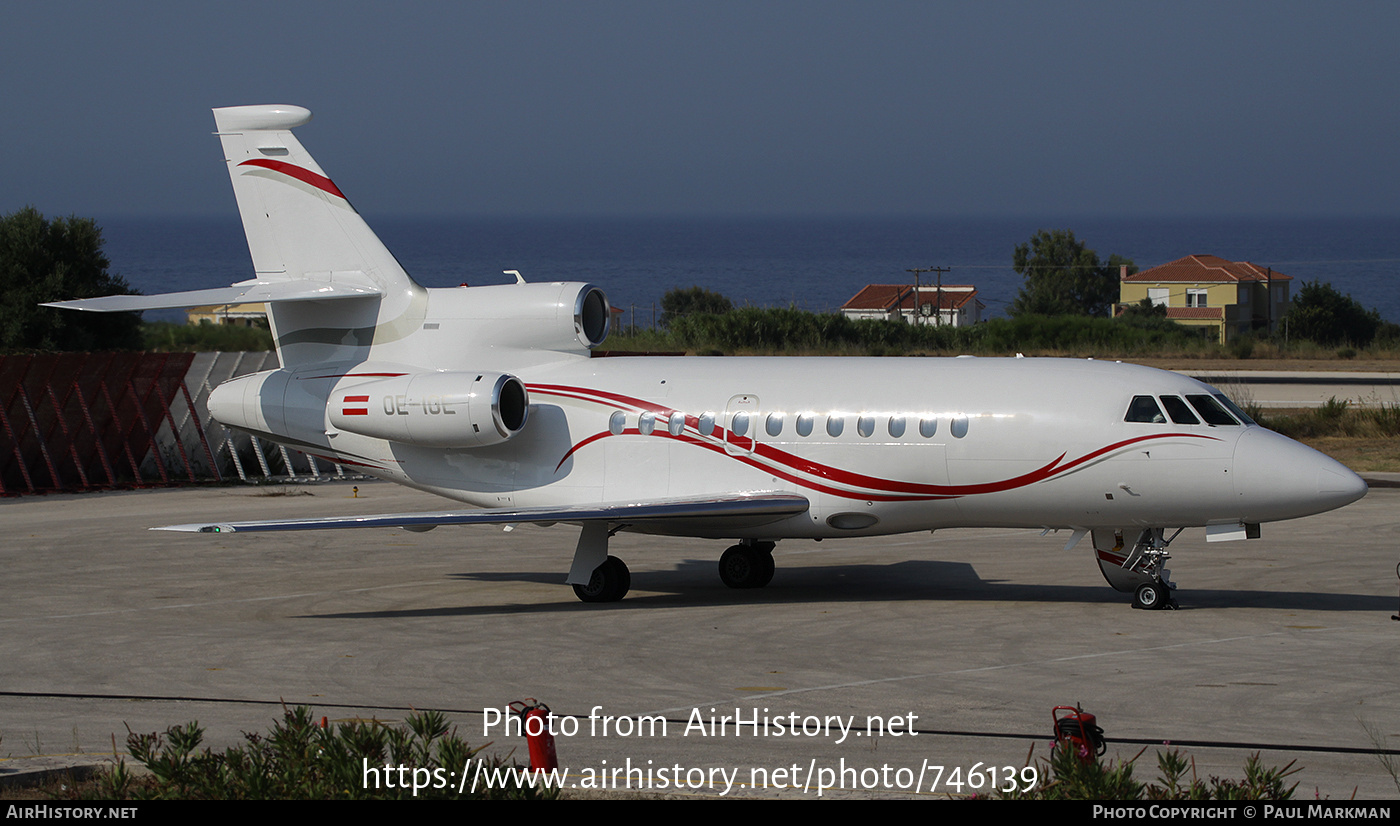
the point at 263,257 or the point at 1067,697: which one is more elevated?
the point at 263,257

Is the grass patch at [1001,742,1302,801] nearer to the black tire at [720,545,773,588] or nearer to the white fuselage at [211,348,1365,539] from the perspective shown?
the white fuselage at [211,348,1365,539]

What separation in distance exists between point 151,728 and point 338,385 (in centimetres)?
913

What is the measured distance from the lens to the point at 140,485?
31.2 meters

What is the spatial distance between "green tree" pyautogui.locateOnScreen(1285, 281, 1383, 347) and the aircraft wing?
72.6 m

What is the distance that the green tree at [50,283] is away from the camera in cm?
4372

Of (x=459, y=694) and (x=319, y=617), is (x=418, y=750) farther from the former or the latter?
(x=319, y=617)

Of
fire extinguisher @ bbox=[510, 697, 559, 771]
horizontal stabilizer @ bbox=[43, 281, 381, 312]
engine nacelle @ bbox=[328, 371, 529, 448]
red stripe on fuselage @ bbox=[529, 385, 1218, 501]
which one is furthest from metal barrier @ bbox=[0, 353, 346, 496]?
fire extinguisher @ bbox=[510, 697, 559, 771]

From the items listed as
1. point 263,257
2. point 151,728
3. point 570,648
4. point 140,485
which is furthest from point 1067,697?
point 140,485

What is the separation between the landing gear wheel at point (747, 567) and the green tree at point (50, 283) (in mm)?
31409

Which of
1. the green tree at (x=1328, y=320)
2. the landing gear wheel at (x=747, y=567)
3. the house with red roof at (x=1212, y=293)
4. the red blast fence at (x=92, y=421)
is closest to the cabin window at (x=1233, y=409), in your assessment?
the landing gear wheel at (x=747, y=567)

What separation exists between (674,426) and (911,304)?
343 ft

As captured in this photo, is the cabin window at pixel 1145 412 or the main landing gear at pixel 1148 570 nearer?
the cabin window at pixel 1145 412

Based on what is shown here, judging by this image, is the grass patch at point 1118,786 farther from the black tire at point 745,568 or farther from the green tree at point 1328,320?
the green tree at point 1328,320

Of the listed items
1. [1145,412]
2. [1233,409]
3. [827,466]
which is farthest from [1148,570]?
[827,466]
